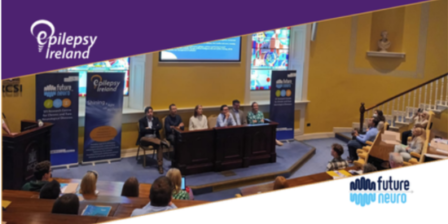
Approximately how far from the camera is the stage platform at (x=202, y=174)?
21.9ft

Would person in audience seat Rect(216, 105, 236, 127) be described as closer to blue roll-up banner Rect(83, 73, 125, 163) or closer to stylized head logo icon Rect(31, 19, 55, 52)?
blue roll-up banner Rect(83, 73, 125, 163)

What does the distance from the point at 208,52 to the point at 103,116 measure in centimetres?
233

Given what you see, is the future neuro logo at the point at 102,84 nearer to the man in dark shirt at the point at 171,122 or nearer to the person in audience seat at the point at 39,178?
the man in dark shirt at the point at 171,122

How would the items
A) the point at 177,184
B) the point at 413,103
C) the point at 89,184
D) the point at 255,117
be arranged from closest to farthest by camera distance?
the point at 89,184 < the point at 177,184 < the point at 255,117 < the point at 413,103

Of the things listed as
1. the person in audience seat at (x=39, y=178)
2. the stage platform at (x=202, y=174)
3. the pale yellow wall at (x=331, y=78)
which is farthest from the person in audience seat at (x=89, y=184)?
the pale yellow wall at (x=331, y=78)

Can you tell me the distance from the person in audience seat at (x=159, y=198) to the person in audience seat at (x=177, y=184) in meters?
0.67

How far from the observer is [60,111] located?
682 centimetres

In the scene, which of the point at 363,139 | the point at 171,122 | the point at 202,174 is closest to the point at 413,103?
the point at 363,139

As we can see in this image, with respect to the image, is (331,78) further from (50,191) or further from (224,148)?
(50,191)

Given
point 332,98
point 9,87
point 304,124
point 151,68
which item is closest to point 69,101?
point 9,87

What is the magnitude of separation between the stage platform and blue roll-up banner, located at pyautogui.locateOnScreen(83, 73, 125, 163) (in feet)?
0.77

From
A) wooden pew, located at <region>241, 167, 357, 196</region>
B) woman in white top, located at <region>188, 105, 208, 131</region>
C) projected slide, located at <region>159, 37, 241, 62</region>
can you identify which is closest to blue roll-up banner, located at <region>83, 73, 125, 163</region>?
projected slide, located at <region>159, 37, 241, 62</region>

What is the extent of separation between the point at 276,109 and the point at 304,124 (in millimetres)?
1228

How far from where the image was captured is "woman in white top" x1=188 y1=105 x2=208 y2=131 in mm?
7629
